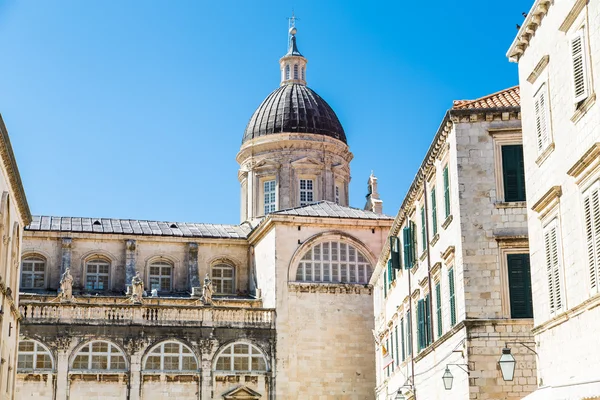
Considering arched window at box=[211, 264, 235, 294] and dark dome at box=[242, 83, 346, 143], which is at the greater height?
dark dome at box=[242, 83, 346, 143]

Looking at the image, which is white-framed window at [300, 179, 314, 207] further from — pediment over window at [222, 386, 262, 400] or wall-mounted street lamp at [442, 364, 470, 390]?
wall-mounted street lamp at [442, 364, 470, 390]

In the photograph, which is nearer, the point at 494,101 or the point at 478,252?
the point at 478,252

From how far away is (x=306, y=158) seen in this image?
192 feet

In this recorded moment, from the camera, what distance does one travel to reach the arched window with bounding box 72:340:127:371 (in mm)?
46125

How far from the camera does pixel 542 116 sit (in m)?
19.7

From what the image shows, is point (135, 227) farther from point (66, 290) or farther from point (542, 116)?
point (542, 116)

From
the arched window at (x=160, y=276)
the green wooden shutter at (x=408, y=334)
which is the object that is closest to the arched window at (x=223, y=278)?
the arched window at (x=160, y=276)

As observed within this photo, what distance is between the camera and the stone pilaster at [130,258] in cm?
5331

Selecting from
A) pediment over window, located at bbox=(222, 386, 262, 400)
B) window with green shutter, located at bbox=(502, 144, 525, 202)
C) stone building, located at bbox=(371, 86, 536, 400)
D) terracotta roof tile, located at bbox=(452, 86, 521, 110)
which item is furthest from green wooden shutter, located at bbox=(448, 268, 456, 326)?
pediment over window, located at bbox=(222, 386, 262, 400)

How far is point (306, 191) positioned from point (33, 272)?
16.1 m

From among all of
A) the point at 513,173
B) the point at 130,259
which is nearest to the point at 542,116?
the point at 513,173

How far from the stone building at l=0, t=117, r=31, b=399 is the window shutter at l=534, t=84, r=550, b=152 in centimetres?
1319

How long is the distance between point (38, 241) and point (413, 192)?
27.3 m

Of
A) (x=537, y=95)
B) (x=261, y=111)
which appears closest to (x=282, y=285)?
(x=261, y=111)
